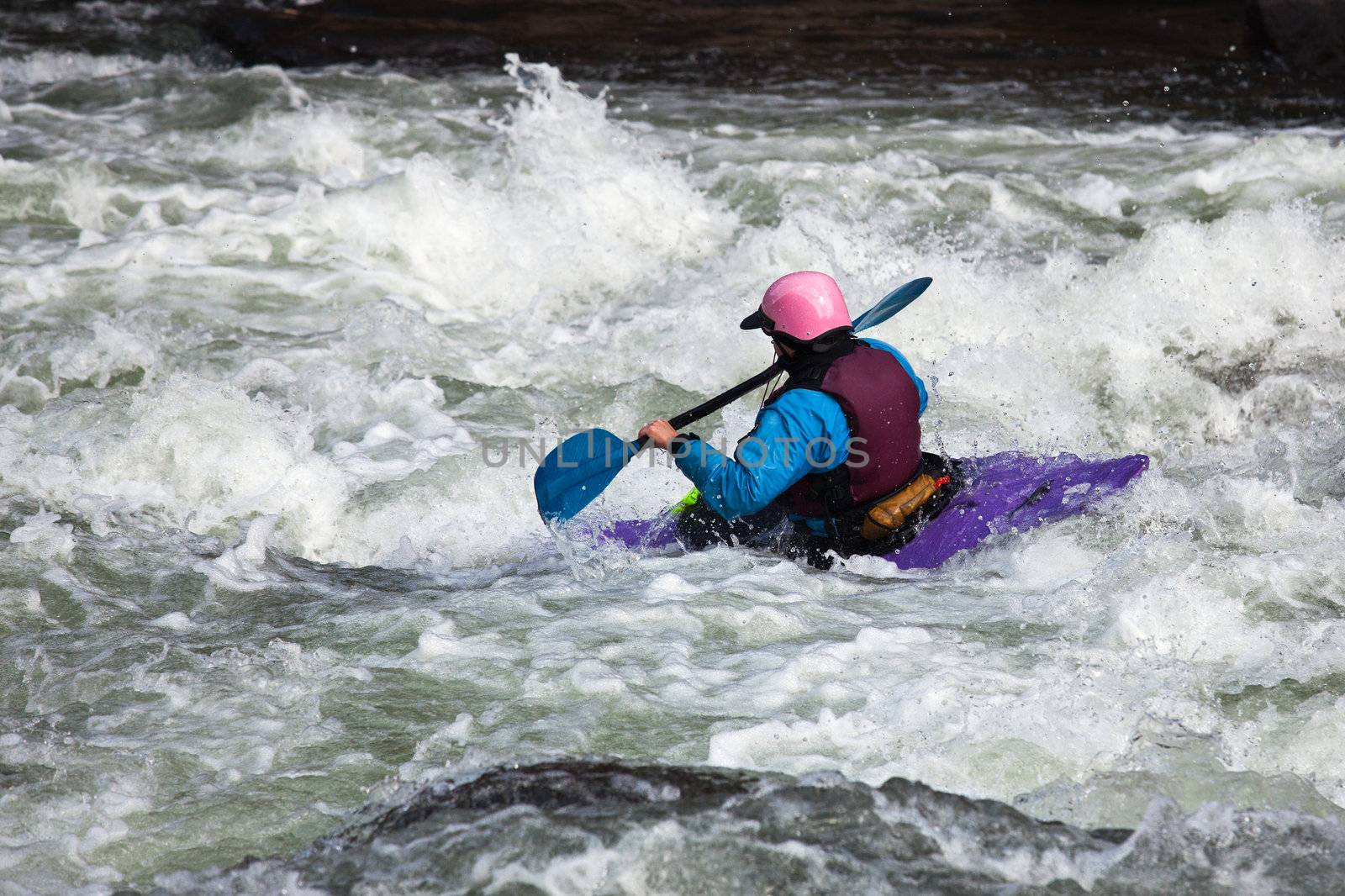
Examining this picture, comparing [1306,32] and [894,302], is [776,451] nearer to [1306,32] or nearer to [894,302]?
[894,302]

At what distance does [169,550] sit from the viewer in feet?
14.3

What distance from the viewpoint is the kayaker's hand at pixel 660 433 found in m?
4.02

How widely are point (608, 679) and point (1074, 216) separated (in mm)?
5554

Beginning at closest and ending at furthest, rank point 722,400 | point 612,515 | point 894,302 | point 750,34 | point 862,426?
point 862,426 → point 722,400 → point 894,302 → point 612,515 → point 750,34

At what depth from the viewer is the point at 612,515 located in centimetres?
505

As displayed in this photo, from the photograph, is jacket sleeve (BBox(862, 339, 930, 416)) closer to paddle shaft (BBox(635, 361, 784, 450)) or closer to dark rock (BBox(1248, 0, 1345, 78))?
paddle shaft (BBox(635, 361, 784, 450))

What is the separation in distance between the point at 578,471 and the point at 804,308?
3.22 feet

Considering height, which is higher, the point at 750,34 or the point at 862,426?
the point at 750,34

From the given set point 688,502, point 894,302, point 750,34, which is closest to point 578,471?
point 688,502

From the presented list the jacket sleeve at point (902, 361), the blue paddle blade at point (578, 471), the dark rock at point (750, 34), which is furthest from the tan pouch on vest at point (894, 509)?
the dark rock at point (750, 34)

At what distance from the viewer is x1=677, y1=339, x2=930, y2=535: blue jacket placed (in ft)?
12.5

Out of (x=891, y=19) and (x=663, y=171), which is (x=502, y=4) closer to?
(x=891, y=19)

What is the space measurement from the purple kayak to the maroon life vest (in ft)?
0.72

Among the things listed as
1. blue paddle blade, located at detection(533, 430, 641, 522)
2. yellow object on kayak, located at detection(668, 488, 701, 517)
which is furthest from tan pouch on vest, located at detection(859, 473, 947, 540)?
blue paddle blade, located at detection(533, 430, 641, 522)
